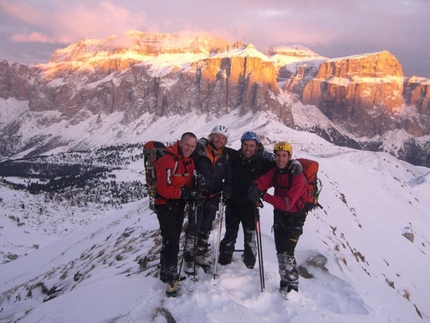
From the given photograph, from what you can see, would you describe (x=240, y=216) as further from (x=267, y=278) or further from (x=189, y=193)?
(x=189, y=193)

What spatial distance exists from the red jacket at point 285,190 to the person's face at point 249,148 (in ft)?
2.51

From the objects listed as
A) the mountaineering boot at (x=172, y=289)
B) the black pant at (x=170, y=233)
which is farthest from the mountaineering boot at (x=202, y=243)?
the mountaineering boot at (x=172, y=289)

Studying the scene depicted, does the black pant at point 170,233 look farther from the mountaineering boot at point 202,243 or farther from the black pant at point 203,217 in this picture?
the mountaineering boot at point 202,243

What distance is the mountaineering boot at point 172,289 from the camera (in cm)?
884

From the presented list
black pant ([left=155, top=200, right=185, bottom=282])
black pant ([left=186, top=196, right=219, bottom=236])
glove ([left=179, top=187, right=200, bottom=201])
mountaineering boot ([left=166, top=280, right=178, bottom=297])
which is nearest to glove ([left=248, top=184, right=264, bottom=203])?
black pant ([left=186, top=196, right=219, bottom=236])

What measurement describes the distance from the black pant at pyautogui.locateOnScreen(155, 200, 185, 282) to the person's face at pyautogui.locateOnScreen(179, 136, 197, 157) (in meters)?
1.31

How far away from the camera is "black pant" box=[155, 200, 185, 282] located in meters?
9.27

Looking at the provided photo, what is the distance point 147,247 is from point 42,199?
117 metres

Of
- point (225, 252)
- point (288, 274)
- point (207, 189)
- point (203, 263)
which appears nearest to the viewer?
point (288, 274)

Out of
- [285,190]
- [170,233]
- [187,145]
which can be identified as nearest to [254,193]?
[285,190]

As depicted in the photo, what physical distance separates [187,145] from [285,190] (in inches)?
111

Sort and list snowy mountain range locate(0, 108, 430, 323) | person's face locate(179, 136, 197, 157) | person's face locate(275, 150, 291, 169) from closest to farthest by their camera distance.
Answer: snowy mountain range locate(0, 108, 430, 323)
person's face locate(179, 136, 197, 157)
person's face locate(275, 150, 291, 169)

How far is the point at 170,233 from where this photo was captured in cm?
938

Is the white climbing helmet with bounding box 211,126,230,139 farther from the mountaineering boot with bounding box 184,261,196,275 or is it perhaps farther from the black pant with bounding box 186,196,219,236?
the mountaineering boot with bounding box 184,261,196,275
